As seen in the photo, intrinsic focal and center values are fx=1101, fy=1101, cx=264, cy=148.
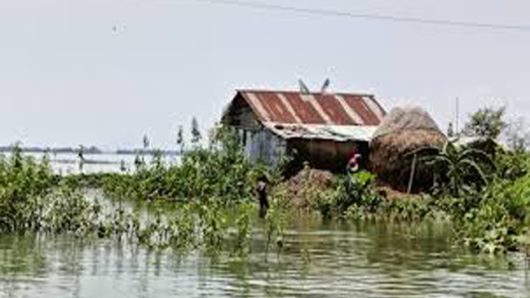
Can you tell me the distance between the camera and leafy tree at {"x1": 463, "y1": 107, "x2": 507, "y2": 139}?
142 feet

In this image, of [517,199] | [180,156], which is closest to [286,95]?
[180,156]

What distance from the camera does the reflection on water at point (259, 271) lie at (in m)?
13.5

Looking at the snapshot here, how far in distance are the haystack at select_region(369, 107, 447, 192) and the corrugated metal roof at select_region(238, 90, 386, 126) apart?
458cm

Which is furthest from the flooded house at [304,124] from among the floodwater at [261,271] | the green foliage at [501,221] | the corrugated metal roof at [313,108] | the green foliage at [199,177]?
the floodwater at [261,271]

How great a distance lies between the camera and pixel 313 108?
132 feet

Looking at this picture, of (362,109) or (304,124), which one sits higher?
(362,109)

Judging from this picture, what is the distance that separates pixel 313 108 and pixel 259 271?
81.6 feet

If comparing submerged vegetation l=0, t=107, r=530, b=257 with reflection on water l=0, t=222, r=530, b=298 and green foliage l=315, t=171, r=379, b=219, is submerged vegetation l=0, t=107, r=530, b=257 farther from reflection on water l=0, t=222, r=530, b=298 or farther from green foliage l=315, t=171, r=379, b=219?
reflection on water l=0, t=222, r=530, b=298

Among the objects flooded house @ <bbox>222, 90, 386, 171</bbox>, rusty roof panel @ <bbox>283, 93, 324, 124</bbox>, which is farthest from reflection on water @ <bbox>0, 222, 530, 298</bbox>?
rusty roof panel @ <bbox>283, 93, 324, 124</bbox>

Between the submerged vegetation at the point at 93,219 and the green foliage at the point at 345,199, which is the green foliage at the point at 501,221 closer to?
the submerged vegetation at the point at 93,219

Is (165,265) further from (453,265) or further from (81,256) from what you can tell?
(453,265)

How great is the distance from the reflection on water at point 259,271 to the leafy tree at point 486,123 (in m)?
23.5

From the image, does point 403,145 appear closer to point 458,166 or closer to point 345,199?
point 458,166

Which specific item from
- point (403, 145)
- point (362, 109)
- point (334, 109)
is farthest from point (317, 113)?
point (403, 145)
